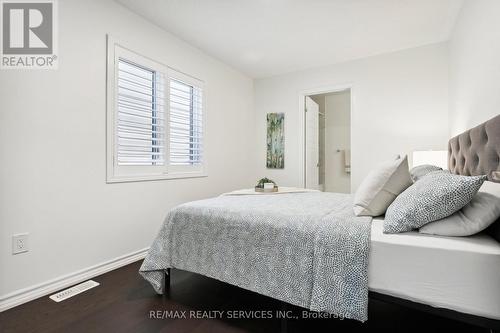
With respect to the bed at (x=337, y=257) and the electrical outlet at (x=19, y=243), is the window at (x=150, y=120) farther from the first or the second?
the bed at (x=337, y=257)

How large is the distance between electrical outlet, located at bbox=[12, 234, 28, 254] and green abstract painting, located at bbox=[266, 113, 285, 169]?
3.35 metres

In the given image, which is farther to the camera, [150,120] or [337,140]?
[337,140]

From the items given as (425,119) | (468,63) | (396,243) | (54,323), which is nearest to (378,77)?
(425,119)

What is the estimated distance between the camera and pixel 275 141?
4.47 meters

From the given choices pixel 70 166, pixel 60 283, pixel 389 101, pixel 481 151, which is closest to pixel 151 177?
pixel 70 166

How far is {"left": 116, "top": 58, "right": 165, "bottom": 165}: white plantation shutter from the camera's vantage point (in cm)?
251

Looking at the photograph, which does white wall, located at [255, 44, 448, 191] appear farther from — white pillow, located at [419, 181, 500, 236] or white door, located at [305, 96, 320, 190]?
white pillow, located at [419, 181, 500, 236]

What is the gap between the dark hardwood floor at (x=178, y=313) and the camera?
1.53 meters

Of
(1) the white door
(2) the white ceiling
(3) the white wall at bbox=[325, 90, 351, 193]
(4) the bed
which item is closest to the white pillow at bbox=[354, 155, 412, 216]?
(4) the bed

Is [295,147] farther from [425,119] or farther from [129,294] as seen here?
[129,294]

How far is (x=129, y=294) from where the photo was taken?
75.6 inches

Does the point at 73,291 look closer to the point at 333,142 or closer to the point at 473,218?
the point at 473,218

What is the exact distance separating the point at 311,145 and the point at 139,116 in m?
2.83

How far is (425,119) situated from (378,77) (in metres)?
0.84
